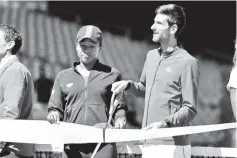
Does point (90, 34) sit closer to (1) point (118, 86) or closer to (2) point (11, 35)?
(1) point (118, 86)

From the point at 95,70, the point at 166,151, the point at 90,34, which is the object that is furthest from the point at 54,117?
the point at 166,151

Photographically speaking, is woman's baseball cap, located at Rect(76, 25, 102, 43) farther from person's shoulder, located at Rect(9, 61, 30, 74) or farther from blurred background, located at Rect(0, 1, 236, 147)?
blurred background, located at Rect(0, 1, 236, 147)

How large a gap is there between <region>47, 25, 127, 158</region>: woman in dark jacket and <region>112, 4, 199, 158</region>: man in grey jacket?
16cm

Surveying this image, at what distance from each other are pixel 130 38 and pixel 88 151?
3291 mm

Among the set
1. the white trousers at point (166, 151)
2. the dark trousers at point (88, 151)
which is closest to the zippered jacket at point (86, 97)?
the dark trousers at point (88, 151)

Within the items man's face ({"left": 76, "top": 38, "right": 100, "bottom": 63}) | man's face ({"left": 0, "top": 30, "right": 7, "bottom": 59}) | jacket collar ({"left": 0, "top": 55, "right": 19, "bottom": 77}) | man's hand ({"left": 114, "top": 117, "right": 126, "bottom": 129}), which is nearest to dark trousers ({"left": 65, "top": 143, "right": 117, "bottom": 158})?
man's hand ({"left": 114, "top": 117, "right": 126, "bottom": 129})

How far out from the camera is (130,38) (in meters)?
5.94

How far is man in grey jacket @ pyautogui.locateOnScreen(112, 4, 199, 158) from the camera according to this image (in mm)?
2666

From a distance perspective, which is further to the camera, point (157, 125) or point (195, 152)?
point (195, 152)

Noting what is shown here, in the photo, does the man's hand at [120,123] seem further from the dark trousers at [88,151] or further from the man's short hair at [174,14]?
the man's short hair at [174,14]

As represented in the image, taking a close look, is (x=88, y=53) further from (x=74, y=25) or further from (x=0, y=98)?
(x=74, y=25)

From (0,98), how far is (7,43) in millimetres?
391

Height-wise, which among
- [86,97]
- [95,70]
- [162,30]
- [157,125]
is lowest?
[157,125]

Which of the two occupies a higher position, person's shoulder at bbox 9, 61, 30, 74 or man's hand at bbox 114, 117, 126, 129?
person's shoulder at bbox 9, 61, 30, 74
